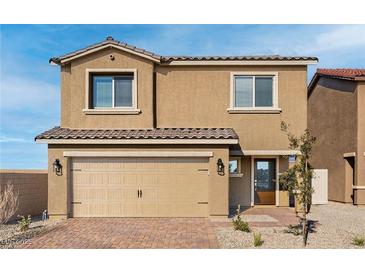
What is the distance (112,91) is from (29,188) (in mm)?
5609

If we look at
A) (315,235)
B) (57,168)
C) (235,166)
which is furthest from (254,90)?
(57,168)

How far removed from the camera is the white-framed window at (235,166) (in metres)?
18.4

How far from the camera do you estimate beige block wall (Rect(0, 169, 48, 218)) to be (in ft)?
51.6

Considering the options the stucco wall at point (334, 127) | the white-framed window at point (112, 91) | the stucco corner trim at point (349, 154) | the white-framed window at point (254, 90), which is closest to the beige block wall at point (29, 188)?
the white-framed window at point (112, 91)

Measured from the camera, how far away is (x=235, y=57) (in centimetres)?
1777

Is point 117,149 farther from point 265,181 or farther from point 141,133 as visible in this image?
point 265,181

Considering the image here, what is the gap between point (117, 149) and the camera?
15.6m

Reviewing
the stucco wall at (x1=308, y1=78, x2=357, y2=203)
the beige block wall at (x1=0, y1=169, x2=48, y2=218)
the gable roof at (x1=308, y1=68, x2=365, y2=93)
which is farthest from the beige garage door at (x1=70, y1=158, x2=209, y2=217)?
the gable roof at (x1=308, y1=68, x2=365, y2=93)

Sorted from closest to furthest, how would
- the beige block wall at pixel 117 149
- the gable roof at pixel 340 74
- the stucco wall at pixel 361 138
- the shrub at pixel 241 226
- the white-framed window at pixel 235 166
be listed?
1. the shrub at pixel 241 226
2. the beige block wall at pixel 117 149
3. the white-framed window at pixel 235 166
4. the stucco wall at pixel 361 138
5. the gable roof at pixel 340 74

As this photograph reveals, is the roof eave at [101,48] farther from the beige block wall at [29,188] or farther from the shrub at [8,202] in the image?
the shrub at [8,202]

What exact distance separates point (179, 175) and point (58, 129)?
19.3 feet

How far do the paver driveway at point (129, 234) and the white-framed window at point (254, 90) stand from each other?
19.7 feet
